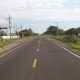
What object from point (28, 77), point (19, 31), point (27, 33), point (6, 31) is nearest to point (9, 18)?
point (6, 31)

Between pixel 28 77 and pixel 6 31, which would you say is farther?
pixel 6 31

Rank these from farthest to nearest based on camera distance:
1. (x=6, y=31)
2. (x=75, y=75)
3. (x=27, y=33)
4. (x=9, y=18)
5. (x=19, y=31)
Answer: (x=27, y=33) < (x=19, y=31) < (x=6, y=31) < (x=9, y=18) < (x=75, y=75)

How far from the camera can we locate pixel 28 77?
11.4 m

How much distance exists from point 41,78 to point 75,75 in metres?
1.65

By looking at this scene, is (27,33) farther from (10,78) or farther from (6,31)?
(10,78)

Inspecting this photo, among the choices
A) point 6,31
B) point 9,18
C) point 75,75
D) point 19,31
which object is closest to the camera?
point 75,75

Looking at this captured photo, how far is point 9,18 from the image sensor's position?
83062mm

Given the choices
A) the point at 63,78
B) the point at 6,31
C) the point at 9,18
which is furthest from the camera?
the point at 6,31

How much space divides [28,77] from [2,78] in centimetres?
107

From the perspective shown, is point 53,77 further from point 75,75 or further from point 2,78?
point 2,78

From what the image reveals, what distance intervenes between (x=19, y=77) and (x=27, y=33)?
18555 centimetres

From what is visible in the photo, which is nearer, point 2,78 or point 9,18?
point 2,78

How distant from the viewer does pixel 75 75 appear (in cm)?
1195

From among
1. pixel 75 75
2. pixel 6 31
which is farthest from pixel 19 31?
pixel 75 75
